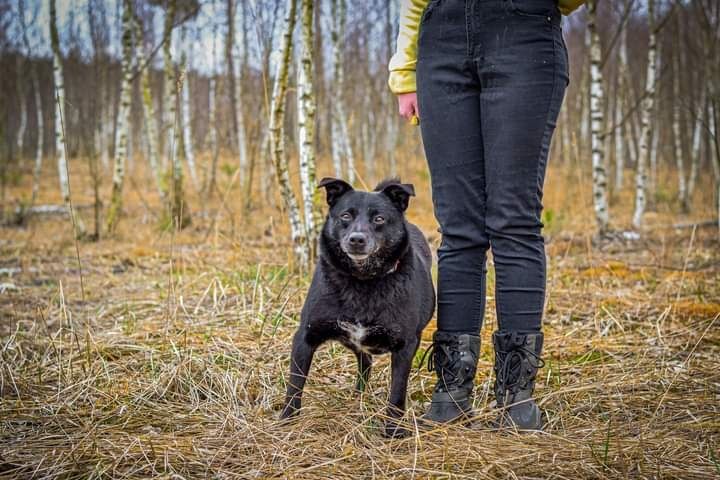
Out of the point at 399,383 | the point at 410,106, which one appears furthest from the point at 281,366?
the point at 410,106

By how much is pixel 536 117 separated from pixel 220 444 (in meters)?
1.71

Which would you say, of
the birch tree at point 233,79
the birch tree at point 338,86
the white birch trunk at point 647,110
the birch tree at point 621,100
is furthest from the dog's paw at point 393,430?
the birch tree at point 233,79

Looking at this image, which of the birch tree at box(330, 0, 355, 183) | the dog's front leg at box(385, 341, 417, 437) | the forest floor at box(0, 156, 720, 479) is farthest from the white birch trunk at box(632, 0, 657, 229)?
the dog's front leg at box(385, 341, 417, 437)

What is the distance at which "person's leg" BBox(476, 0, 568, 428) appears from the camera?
7.95 ft

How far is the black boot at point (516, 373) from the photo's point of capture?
249 centimetres

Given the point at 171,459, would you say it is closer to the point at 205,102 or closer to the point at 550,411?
the point at 550,411

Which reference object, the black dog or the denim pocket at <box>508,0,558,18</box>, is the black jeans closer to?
the denim pocket at <box>508,0,558,18</box>

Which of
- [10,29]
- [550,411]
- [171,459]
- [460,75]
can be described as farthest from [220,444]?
[10,29]

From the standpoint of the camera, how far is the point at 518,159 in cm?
248

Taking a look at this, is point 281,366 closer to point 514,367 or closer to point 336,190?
point 336,190

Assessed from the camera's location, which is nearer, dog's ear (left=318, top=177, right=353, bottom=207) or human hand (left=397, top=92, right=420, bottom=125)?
human hand (left=397, top=92, right=420, bottom=125)

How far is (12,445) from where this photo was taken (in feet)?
7.32

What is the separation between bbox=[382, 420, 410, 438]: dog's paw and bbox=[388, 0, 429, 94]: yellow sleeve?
146 cm

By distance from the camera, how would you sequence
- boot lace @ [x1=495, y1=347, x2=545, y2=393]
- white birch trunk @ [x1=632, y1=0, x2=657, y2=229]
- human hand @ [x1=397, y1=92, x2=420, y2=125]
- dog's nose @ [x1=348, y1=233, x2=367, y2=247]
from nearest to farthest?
1. boot lace @ [x1=495, y1=347, x2=545, y2=393]
2. dog's nose @ [x1=348, y1=233, x2=367, y2=247]
3. human hand @ [x1=397, y1=92, x2=420, y2=125]
4. white birch trunk @ [x1=632, y1=0, x2=657, y2=229]
